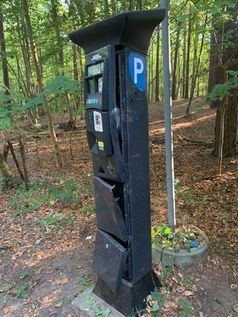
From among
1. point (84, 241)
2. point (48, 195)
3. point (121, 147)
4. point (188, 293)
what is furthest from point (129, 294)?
point (48, 195)

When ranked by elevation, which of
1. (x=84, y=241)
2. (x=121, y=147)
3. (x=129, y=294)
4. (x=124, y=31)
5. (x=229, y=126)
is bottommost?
(x=84, y=241)

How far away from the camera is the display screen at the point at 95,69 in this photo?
178 cm

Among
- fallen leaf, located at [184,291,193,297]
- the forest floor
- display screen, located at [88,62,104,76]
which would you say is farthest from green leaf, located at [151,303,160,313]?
display screen, located at [88,62,104,76]

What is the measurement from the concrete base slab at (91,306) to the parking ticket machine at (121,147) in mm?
61

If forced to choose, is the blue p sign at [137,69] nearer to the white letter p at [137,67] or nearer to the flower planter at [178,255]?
the white letter p at [137,67]

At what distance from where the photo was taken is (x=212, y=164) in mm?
5164

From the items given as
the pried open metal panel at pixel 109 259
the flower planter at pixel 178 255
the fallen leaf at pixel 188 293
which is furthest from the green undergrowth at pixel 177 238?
the pried open metal panel at pixel 109 259

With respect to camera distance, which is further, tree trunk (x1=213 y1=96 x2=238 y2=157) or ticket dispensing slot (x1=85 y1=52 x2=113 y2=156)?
tree trunk (x1=213 y1=96 x2=238 y2=157)

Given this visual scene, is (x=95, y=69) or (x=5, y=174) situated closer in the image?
(x=95, y=69)

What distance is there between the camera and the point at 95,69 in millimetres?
1828

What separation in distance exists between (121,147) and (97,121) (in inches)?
9.5

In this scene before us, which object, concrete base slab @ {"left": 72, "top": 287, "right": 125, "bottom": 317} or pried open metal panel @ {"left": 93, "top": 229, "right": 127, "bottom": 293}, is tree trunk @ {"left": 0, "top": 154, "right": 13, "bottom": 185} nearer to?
concrete base slab @ {"left": 72, "top": 287, "right": 125, "bottom": 317}

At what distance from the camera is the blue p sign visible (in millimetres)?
1758

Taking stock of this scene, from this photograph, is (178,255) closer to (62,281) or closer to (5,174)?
(62,281)
